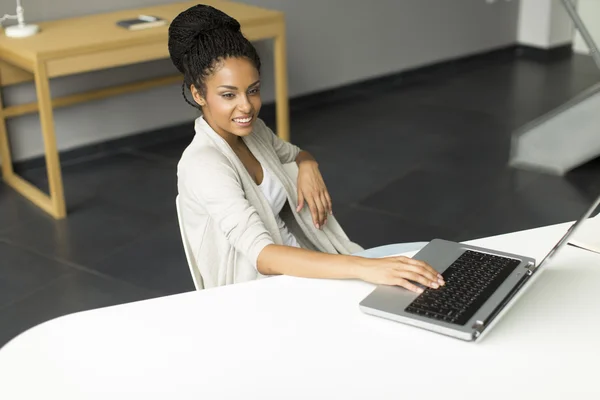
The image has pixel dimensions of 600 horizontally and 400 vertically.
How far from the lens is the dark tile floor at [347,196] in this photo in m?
3.02

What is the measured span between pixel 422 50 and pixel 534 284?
4.46 meters

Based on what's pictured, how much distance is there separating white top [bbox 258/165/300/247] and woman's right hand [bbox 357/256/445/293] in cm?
44

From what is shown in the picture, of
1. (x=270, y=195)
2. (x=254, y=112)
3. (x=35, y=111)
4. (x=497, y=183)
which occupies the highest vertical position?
(x=254, y=112)

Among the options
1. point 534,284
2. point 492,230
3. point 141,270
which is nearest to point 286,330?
point 534,284

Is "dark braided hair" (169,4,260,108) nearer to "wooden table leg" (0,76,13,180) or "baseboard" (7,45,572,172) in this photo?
"wooden table leg" (0,76,13,180)

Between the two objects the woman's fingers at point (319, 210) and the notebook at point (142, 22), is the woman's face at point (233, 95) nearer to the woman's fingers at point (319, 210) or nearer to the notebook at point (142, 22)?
the woman's fingers at point (319, 210)

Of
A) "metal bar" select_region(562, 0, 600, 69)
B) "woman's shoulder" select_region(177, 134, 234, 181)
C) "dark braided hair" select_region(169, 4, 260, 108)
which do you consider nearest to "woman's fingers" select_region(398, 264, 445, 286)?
"woman's shoulder" select_region(177, 134, 234, 181)

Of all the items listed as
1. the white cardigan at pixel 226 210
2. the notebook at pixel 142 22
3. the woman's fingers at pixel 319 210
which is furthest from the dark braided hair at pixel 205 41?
the notebook at pixel 142 22

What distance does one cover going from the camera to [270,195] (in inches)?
75.3

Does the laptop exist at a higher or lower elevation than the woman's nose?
lower

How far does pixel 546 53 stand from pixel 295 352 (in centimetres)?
532

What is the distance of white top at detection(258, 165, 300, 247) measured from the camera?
1.91m

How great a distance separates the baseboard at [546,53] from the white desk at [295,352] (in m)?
4.86

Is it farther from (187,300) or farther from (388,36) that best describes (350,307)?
(388,36)
